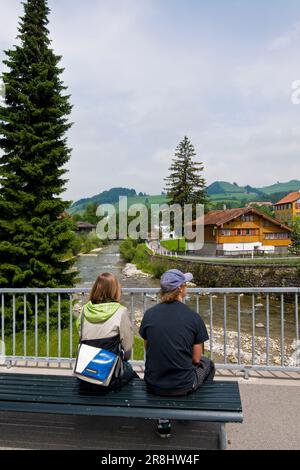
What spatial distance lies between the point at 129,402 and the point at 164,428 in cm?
45

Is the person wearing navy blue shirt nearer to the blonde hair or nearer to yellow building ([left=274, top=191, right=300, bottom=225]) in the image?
the blonde hair

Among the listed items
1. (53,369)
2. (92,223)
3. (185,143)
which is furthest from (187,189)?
(92,223)

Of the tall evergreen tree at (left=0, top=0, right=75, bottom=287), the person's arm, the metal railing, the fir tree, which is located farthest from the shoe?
the fir tree

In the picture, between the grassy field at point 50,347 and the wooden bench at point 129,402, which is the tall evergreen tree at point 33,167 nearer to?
the grassy field at point 50,347

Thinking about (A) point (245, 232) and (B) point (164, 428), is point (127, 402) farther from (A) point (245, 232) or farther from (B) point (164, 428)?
(A) point (245, 232)

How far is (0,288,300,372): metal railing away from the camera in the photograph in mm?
5383

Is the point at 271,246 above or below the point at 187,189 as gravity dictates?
below

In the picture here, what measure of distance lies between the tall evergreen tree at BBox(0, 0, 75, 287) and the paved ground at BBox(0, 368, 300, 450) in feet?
24.5

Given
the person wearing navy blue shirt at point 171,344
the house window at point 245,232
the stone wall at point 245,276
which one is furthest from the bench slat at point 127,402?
the house window at point 245,232

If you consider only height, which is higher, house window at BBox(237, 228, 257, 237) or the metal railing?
house window at BBox(237, 228, 257, 237)

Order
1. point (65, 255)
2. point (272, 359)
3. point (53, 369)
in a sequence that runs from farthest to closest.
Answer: point (272, 359) → point (65, 255) → point (53, 369)

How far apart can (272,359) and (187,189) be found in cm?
4832
